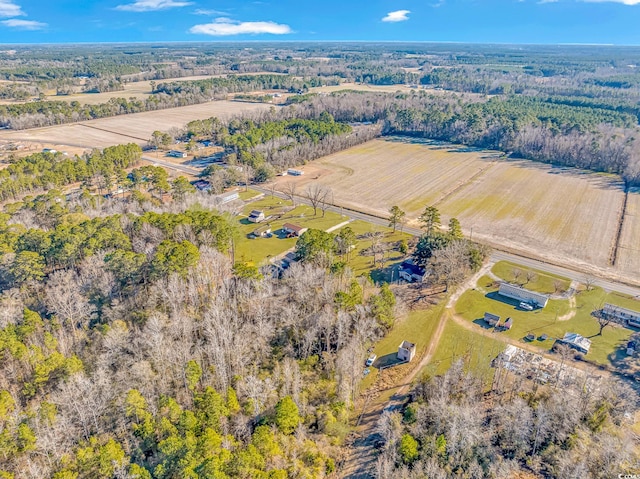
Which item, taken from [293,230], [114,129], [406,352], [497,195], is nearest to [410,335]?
[406,352]

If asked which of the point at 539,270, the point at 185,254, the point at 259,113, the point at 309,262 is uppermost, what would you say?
the point at 259,113

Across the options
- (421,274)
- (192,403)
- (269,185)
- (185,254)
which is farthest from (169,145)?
(192,403)

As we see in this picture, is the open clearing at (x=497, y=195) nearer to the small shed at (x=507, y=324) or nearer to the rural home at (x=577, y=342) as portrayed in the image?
the rural home at (x=577, y=342)

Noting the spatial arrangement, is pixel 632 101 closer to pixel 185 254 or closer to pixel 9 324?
pixel 185 254

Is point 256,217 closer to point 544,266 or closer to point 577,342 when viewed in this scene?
point 544,266

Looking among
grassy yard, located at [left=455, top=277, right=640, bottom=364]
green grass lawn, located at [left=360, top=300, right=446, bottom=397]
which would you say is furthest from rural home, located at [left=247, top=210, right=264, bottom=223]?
grassy yard, located at [left=455, top=277, right=640, bottom=364]
